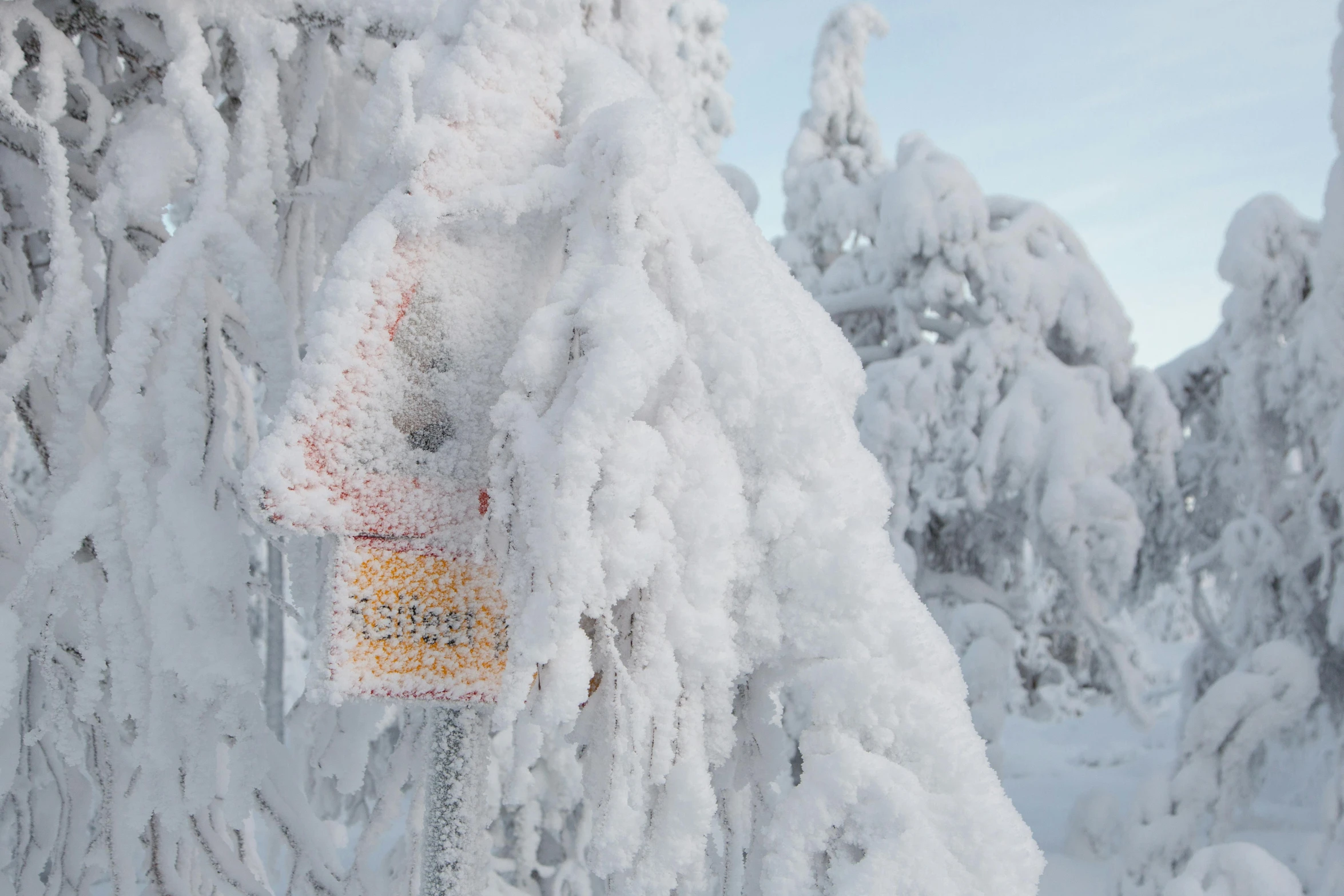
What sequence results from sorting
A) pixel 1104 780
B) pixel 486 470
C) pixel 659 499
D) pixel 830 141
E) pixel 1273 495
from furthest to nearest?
pixel 1104 780 → pixel 830 141 → pixel 1273 495 → pixel 486 470 → pixel 659 499

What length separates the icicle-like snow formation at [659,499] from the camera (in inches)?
37.7

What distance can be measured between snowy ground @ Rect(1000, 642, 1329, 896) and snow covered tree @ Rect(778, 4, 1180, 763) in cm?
127

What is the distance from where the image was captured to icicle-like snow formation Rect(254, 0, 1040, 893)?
3.14ft

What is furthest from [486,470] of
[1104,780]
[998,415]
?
[1104,780]

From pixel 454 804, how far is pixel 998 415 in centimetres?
616

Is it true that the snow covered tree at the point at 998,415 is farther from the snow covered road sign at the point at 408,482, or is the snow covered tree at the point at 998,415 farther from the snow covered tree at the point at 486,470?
the snow covered road sign at the point at 408,482

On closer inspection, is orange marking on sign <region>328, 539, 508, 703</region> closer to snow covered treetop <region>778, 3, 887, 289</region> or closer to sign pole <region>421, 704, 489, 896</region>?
sign pole <region>421, 704, 489, 896</region>

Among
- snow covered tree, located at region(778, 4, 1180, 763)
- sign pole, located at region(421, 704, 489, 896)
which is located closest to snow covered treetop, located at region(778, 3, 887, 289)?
snow covered tree, located at region(778, 4, 1180, 763)

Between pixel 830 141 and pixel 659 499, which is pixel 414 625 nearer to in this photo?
pixel 659 499

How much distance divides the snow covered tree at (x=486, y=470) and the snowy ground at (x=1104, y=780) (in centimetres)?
599

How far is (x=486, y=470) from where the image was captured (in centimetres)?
115

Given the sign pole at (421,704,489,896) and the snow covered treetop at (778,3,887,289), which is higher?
the snow covered treetop at (778,3,887,289)

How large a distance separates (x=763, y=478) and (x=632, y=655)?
26 centimetres

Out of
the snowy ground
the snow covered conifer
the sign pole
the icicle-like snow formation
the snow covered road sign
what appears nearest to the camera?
the icicle-like snow formation
